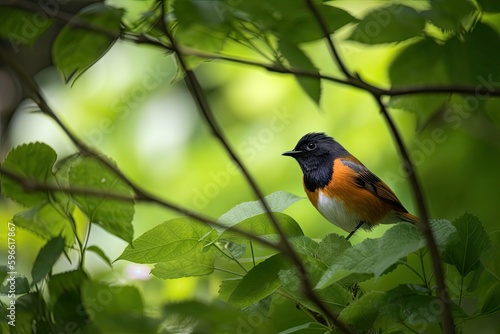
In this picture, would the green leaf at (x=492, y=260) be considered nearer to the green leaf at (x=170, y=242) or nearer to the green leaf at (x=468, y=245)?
the green leaf at (x=468, y=245)

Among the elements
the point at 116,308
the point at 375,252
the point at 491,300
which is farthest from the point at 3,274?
the point at 491,300

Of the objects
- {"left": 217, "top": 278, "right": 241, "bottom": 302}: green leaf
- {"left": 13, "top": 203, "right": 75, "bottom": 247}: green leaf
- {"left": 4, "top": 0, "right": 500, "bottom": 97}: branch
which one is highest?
{"left": 4, "top": 0, "right": 500, "bottom": 97}: branch

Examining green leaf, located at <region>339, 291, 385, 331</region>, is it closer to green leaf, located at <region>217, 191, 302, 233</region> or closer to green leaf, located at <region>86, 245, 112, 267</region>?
green leaf, located at <region>217, 191, 302, 233</region>

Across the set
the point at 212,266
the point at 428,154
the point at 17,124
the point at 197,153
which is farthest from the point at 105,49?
the point at 17,124

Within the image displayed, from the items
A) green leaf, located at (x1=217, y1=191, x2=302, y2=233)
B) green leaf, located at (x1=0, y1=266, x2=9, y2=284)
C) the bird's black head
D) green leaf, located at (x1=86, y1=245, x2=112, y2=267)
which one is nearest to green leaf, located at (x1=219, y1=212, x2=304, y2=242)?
green leaf, located at (x1=217, y1=191, x2=302, y2=233)

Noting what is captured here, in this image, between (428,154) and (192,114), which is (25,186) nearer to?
(428,154)

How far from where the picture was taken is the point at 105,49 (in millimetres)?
818

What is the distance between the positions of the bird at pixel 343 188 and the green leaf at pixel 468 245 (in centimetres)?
57

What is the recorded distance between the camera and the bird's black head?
1.39m

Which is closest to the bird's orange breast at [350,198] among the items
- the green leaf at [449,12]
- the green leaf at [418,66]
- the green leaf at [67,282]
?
the green leaf at [418,66]

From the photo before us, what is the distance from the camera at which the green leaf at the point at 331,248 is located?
703 mm

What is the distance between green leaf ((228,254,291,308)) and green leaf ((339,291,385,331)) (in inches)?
3.2

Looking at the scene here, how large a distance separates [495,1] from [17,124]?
1.62m

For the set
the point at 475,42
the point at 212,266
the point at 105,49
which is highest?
the point at 105,49
